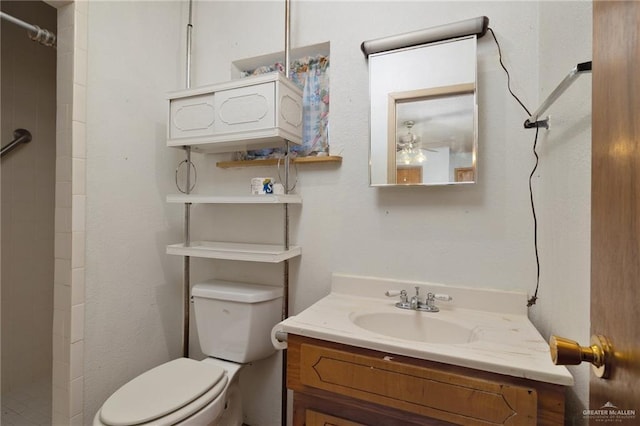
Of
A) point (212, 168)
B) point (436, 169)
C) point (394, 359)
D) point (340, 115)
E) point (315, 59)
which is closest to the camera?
point (394, 359)

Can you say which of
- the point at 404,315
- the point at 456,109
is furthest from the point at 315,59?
the point at 404,315

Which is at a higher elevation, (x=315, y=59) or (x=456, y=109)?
(x=315, y=59)

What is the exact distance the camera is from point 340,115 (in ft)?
4.60

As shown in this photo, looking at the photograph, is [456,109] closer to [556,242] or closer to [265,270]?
[556,242]

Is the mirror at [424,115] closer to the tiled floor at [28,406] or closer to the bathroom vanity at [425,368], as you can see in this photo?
the bathroom vanity at [425,368]

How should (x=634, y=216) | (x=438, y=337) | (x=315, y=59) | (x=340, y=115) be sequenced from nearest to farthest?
(x=634, y=216) < (x=438, y=337) < (x=340, y=115) < (x=315, y=59)

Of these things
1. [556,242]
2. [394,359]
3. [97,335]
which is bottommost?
[97,335]

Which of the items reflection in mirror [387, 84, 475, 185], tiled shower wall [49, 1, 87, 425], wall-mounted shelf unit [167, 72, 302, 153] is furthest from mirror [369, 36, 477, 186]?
tiled shower wall [49, 1, 87, 425]

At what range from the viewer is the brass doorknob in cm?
40

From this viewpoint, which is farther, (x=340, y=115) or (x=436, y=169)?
(x=340, y=115)

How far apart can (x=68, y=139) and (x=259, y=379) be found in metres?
1.38

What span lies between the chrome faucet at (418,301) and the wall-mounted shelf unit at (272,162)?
0.63 meters

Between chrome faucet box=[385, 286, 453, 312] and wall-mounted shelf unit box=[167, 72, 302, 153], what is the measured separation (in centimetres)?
81

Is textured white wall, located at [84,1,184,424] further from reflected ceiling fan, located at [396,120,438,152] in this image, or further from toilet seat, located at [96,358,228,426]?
reflected ceiling fan, located at [396,120,438,152]
